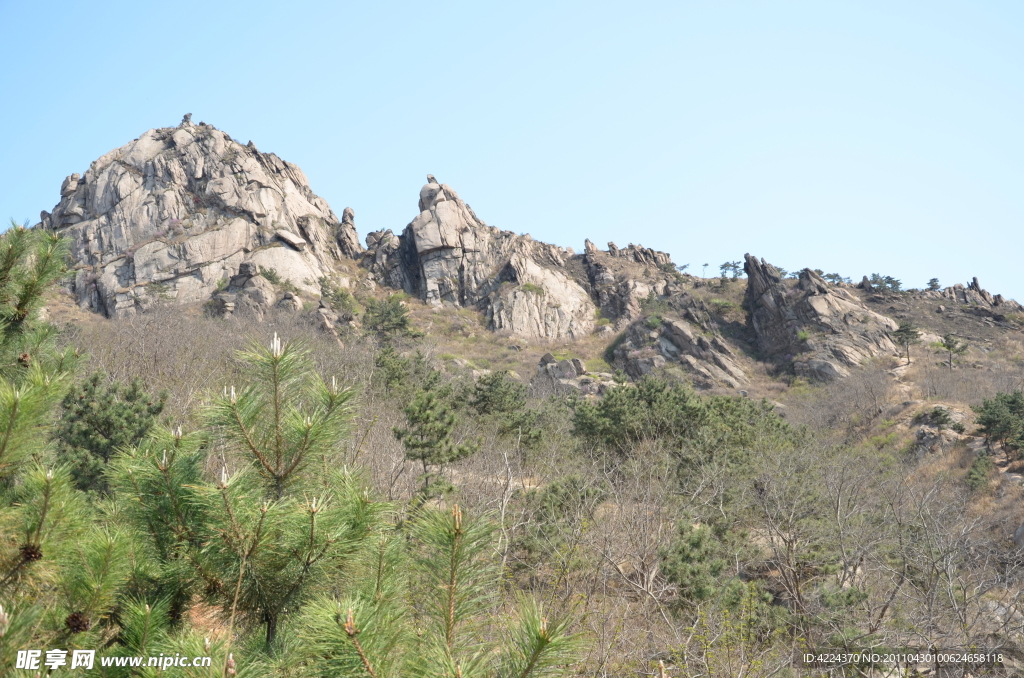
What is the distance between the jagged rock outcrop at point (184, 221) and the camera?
4816 centimetres

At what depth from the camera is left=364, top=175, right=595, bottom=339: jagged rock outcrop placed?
54.4 m

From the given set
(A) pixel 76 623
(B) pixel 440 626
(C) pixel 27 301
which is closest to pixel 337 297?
(C) pixel 27 301

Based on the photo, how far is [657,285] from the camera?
59594mm

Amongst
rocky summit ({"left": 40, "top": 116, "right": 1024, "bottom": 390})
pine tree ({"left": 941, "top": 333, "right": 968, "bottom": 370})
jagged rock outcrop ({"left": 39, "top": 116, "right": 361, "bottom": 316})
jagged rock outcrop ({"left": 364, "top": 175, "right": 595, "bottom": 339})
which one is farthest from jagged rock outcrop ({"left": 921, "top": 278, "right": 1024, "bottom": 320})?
jagged rock outcrop ({"left": 39, "top": 116, "right": 361, "bottom": 316})

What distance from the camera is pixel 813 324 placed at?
48.3 meters

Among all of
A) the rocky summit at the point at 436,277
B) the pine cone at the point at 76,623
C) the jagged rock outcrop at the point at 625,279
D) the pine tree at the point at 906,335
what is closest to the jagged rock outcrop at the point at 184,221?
the rocky summit at the point at 436,277

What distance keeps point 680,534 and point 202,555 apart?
10544mm

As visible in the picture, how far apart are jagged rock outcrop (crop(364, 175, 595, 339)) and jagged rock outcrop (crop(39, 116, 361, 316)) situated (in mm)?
6655

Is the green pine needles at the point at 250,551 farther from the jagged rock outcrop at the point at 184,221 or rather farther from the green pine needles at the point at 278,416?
the jagged rock outcrop at the point at 184,221

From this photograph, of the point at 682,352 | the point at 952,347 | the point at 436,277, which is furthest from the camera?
the point at 436,277

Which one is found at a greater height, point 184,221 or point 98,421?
point 184,221

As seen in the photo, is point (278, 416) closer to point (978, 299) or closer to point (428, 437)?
point (428, 437)

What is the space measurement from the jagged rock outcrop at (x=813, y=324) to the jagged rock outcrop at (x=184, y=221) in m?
37.6

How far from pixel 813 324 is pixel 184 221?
2071 inches
